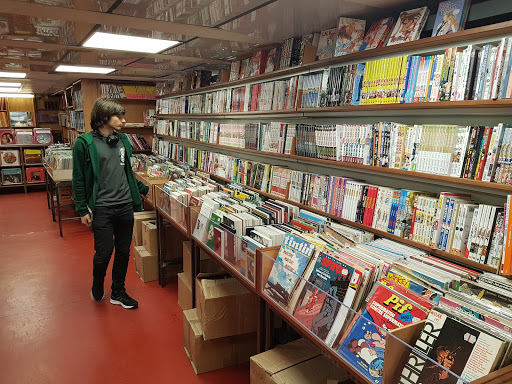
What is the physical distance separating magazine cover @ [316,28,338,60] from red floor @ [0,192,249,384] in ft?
7.17

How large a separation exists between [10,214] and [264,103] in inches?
211

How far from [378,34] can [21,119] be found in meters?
8.89

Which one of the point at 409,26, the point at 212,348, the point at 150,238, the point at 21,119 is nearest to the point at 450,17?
the point at 409,26

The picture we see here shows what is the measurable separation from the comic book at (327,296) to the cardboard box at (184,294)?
1.46m

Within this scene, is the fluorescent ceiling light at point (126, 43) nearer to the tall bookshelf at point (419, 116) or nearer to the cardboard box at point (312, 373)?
the tall bookshelf at point (419, 116)

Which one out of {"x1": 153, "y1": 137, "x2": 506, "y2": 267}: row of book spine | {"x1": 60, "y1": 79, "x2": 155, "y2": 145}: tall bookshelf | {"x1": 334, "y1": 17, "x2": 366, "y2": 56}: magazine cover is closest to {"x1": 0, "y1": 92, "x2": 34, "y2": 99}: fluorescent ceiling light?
{"x1": 60, "y1": 79, "x2": 155, "y2": 145}: tall bookshelf

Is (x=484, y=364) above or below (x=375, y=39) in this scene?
below

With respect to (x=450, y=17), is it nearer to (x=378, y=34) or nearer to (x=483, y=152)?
(x=378, y=34)

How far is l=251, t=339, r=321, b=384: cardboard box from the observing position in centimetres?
172

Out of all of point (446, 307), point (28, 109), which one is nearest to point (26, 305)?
point (446, 307)

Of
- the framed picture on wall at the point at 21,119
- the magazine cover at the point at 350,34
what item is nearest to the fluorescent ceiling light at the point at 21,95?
the framed picture on wall at the point at 21,119

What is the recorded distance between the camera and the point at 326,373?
1.75 metres

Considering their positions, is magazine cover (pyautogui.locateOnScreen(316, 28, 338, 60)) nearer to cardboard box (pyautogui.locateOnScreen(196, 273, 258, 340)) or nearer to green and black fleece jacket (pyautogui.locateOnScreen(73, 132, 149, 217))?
cardboard box (pyautogui.locateOnScreen(196, 273, 258, 340))

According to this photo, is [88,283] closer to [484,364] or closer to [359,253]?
[359,253]
